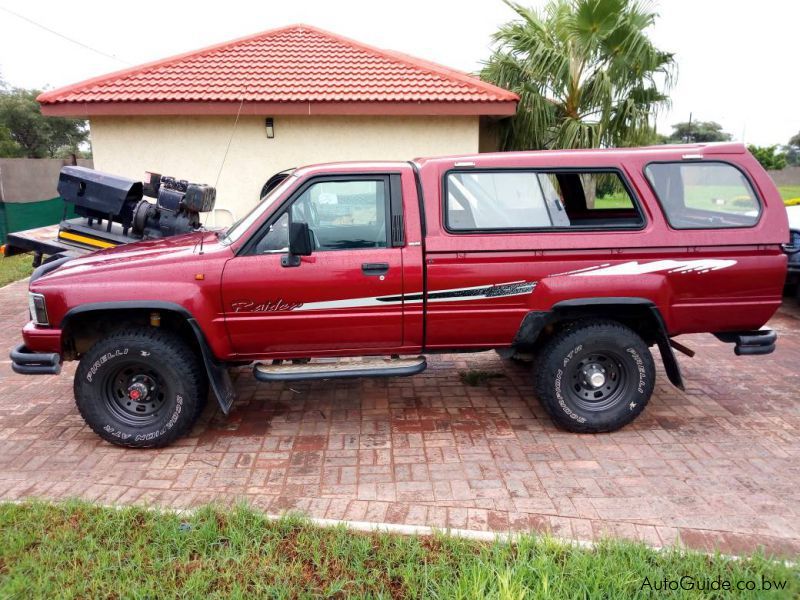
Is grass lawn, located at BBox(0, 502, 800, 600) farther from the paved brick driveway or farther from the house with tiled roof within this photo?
the house with tiled roof

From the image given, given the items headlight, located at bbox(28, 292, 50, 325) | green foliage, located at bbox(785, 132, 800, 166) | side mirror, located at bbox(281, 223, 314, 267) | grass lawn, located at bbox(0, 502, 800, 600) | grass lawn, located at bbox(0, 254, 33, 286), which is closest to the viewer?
grass lawn, located at bbox(0, 502, 800, 600)

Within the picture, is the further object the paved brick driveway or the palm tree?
the palm tree

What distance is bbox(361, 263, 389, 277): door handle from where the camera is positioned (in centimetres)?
408

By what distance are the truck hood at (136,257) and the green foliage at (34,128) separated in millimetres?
29933

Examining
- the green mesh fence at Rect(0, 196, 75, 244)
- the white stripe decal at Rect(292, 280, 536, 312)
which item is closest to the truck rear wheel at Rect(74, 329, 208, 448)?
the white stripe decal at Rect(292, 280, 536, 312)

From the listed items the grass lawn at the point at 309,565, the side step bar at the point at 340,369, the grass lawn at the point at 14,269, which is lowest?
the grass lawn at the point at 14,269

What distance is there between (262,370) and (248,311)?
1.55 ft

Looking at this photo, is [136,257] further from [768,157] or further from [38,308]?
[768,157]

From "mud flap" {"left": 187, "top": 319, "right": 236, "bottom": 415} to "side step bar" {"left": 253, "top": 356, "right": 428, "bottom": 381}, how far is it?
0.26m

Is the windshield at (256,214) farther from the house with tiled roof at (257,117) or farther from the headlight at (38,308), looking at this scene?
the house with tiled roof at (257,117)

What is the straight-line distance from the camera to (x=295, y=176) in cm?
421

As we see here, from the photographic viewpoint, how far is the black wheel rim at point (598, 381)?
172 inches

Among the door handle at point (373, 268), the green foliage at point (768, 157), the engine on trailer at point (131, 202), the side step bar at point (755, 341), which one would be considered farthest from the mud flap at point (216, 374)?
the green foliage at point (768, 157)

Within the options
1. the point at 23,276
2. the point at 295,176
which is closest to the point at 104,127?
the point at 23,276
